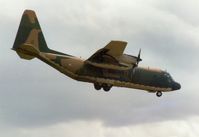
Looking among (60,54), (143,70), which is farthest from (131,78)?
(60,54)

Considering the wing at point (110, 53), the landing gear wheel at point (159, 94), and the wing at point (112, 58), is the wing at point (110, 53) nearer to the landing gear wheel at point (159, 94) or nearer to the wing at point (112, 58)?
the wing at point (112, 58)

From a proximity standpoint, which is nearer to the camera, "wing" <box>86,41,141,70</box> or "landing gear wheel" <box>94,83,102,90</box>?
"wing" <box>86,41,141,70</box>

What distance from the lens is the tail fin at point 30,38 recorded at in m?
120

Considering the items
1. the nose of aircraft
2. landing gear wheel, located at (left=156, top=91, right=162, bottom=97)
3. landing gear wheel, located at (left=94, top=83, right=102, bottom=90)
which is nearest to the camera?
landing gear wheel, located at (left=94, top=83, right=102, bottom=90)

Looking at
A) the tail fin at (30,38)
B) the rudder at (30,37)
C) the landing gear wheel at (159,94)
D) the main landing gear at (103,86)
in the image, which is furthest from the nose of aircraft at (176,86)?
the rudder at (30,37)

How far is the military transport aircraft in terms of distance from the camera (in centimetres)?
12019

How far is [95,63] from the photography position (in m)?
121

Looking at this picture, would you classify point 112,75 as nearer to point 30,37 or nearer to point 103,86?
point 103,86

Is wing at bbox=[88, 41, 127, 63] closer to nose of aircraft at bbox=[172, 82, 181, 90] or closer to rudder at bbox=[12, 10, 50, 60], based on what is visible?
rudder at bbox=[12, 10, 50, 60]

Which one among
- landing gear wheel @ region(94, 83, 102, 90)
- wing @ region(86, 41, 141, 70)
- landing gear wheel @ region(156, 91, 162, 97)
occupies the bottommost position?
landing gear wheel @ region(156, 91, 162, 97)

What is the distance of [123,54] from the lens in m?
122

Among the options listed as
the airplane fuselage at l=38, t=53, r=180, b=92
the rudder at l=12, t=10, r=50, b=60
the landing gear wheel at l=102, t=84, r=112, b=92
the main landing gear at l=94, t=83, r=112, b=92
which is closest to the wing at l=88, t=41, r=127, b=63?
the airplane fuselage at l=38, t=53, r=180, b=92

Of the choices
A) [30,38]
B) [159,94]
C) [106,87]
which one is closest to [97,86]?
[106,87]

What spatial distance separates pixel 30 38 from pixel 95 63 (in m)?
9.36
